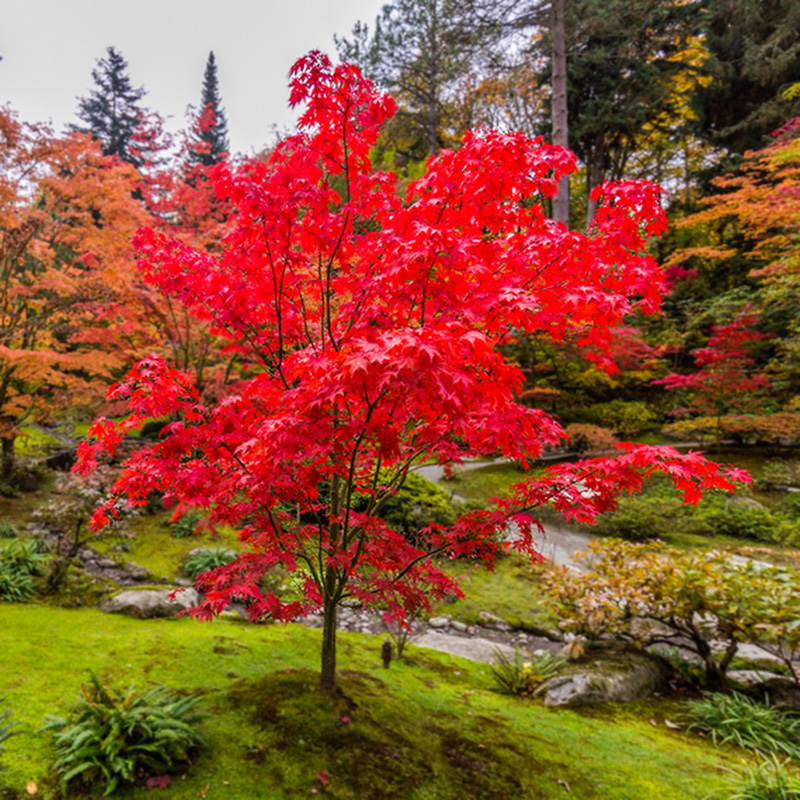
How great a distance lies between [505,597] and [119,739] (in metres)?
5.37

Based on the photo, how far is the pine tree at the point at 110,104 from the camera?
81.5 feet

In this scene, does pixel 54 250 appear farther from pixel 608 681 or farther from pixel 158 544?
pixel 608 681

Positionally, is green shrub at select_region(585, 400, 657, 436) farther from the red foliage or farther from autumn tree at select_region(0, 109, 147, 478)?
autumn tree at select_region(0, 109, 147, 478)

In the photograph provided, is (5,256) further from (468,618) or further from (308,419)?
(468,618)

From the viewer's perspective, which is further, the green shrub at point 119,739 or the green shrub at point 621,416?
the green shrub at point 621,416

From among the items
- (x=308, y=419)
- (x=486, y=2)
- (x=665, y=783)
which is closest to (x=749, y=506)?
(x=665, y=783)

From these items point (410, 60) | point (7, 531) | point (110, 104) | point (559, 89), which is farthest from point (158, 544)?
point (110, 104)

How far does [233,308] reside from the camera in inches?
118

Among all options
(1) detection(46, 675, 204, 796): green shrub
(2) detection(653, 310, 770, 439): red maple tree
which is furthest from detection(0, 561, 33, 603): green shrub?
(2) detection(653, 310, 770, 439): red maple tree

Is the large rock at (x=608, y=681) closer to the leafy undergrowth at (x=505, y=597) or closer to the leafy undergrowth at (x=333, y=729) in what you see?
the leafy undergrowth at (x=333, y=729)

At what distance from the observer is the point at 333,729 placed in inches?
118

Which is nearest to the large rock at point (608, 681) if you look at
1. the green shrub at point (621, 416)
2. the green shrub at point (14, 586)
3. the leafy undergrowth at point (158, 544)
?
the leafy undergrowth at point (158, 544)

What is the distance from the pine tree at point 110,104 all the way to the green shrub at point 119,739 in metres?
29.3

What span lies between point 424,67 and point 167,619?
19.2 metres
